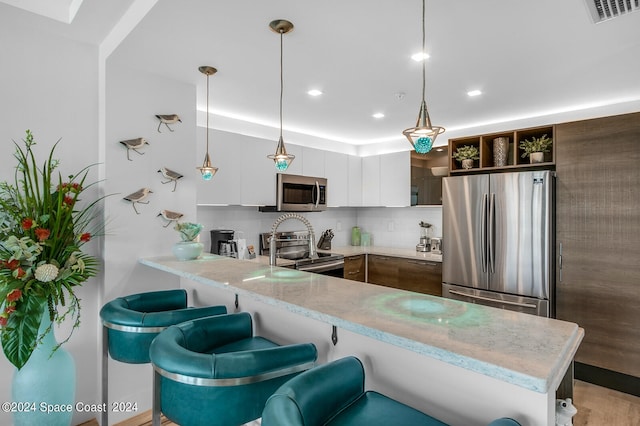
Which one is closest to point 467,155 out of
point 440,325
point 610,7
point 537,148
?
point 537,148

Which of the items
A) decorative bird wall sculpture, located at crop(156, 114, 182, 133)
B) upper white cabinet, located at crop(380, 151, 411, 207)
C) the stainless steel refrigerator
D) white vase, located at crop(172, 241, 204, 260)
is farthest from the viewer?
upper white cabinet, located at crop(380, 151, 411, 207)

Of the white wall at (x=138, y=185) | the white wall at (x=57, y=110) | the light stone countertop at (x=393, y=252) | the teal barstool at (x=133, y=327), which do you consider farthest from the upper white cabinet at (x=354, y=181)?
the teal barstool at (x=133, y=327)

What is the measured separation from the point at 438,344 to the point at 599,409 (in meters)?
2.63

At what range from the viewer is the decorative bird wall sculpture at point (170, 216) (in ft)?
A: 8.57

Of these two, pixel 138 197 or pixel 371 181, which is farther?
pixel 371 181

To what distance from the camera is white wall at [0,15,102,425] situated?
82.0 inches

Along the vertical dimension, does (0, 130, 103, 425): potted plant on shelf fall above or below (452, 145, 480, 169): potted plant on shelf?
below

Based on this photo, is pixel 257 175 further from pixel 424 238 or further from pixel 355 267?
pixel 424 238

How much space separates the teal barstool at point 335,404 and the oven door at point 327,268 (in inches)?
102

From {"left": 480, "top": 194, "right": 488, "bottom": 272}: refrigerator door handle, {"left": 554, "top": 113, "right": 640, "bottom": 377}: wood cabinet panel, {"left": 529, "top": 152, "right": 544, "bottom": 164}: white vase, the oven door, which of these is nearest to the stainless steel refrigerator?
{"left": 480, "top": 194, "right": 488, "bottom": 272}: refrigerator door handle

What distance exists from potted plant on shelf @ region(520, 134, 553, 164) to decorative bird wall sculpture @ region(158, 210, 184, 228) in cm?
324

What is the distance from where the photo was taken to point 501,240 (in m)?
→ 3.29

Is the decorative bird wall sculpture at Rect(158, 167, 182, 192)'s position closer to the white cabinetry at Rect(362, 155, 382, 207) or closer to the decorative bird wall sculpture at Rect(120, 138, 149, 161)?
the decorative bird wall sculpture at Rect(120, 138, 149, 161)

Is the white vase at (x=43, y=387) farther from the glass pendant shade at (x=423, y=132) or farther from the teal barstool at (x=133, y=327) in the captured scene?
the glass pendant shade at (x=423, y=132)
